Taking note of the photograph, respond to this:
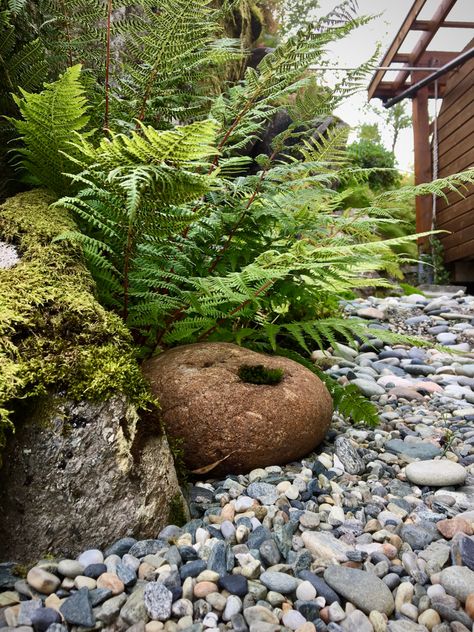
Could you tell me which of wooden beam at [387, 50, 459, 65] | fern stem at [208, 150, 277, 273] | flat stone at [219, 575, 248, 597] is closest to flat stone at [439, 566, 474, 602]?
flat stone at [219, 575, 248, 597]

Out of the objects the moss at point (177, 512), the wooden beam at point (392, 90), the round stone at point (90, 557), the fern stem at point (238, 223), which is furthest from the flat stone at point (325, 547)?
the wooden beam at point (392, 90)

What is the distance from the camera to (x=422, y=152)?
907cm

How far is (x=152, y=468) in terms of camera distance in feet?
4.81

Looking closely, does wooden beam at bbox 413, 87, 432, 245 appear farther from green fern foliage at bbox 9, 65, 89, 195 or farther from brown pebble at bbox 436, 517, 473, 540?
brown pebble at bbox 436, 517, 473, 540

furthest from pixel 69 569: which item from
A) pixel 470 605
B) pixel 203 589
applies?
pixel 470 605

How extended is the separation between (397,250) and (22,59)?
8.15 m

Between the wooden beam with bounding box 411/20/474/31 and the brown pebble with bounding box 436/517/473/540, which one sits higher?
the wooden beam with bounding box 411/20/474/31

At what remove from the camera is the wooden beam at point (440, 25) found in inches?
284

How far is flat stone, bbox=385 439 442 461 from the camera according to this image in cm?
212

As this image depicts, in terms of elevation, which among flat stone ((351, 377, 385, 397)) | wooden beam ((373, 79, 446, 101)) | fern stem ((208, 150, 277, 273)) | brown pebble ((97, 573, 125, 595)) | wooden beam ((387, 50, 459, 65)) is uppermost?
wooden beam ((387, 50, 459, 65))

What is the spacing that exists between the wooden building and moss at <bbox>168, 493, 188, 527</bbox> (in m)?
7.41

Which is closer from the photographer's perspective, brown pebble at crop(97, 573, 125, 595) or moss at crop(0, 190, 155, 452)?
brown pebble at crop(97, 573, 125, 595)

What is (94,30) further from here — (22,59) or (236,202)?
(236,202)

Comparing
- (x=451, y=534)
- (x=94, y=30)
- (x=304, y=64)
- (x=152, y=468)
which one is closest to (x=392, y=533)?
(x=451, y=534)
